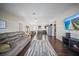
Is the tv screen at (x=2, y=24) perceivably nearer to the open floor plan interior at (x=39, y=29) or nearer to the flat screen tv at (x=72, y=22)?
the open floor plan interior at (x=39, y=29)

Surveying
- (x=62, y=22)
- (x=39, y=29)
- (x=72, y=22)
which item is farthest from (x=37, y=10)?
(x=72, y=22)

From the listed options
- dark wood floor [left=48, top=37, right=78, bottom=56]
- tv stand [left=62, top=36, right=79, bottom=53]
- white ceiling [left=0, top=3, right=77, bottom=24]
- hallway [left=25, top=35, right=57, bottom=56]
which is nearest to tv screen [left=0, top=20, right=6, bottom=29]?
white ceiling [left=0, top=3, right=77, bottom=24]

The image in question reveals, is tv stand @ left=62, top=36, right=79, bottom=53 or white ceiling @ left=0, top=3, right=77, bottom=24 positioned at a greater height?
white ceiling @ left=0, top=3, right=77, bottom=24

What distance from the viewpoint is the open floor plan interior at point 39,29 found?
267cm

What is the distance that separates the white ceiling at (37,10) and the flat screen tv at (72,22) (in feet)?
0.90

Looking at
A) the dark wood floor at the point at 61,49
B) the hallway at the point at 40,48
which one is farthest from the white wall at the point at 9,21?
the dark wood floor at the point at 61,49

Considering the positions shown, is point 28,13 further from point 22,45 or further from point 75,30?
point 75,30

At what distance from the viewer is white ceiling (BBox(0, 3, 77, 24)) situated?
Result: 2.70m

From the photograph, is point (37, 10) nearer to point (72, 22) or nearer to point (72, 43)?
point (72, 22)

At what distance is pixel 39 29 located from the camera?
2.85m

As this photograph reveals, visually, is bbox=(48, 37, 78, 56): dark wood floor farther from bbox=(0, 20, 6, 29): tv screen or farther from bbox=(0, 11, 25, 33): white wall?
bbox=(0, 20, 6, 29): tv screen

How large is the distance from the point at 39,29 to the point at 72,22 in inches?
35.0

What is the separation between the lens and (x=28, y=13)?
2.75 meters

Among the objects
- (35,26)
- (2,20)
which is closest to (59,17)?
(35,26)
